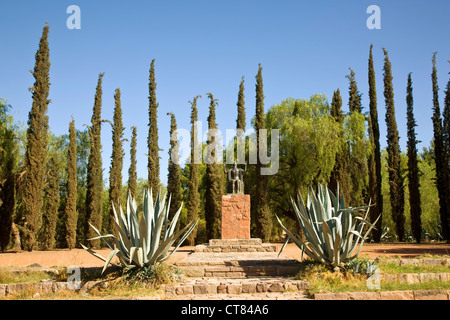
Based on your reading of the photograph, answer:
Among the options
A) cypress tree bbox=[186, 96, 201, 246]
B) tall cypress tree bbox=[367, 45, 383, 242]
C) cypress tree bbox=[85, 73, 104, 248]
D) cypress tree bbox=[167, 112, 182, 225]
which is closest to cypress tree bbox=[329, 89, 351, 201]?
tall cypress tree bbox=[367, 45, 383, 242]

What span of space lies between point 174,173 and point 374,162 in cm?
1280

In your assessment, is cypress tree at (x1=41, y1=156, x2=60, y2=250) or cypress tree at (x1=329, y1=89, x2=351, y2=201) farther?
cypress tree at (x1=329, y1=89, x2=351, y2=201)

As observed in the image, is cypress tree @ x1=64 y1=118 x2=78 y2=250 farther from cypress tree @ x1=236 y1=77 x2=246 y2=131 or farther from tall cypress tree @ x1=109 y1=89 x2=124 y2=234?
cypress tree @ x1=236 y1=77 x2=246 y2=131

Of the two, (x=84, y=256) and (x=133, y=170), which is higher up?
(x=133, y=170)

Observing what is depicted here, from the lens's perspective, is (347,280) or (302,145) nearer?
(347,280)

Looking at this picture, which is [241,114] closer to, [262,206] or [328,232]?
[262,206]

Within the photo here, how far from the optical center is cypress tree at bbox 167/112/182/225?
27.1m

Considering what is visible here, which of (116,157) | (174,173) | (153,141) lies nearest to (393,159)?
(174,173)

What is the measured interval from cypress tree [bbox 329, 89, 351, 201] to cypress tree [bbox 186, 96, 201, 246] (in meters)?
8.42

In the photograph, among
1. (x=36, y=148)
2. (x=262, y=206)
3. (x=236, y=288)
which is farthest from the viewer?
→ (x=262, y=206)

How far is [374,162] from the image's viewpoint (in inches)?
971

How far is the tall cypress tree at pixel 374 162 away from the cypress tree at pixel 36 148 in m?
18.3

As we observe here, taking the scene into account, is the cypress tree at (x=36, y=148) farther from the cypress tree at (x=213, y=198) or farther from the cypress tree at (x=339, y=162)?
the cypress tree at (x=339, y=162)
